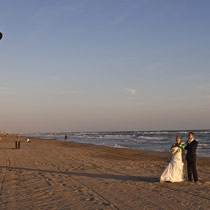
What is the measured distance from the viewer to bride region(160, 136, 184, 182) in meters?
9.64

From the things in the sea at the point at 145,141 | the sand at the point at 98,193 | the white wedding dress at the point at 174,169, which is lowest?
the sea at the point at 145,141

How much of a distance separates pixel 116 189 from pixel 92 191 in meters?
0.82

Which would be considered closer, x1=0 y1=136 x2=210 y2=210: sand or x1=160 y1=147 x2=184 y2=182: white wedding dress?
x1=0 y1=136 x2=210 y2=210: sand

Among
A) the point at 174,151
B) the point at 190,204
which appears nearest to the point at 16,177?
the point at 174,151

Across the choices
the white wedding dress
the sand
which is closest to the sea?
the white wedding dress

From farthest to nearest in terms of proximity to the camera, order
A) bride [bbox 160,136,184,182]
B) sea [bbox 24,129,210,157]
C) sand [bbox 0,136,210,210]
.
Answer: sea [bbox 24,129,210,157] → bride [bbox 160,136,184,182] → sand [bbox 0,136,210,210]

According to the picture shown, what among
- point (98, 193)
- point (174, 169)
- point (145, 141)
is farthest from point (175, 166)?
point (145, 141)

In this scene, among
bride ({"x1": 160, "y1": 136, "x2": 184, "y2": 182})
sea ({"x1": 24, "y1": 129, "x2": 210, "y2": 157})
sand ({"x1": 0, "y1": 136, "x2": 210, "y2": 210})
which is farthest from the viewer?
sea ({"x1": 24, "y1": 129, "x2": 210, "y2": 157})

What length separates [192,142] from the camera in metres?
9.79

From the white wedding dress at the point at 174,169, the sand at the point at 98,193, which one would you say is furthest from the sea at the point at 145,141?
the sand at the point at 98,193

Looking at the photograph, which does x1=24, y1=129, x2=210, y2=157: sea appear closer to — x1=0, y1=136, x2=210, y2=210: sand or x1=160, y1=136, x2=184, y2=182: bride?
x1=160, y1=136, x2=184, y2=182: bride

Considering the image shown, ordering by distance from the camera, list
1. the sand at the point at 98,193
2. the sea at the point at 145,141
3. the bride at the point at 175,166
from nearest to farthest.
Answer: the sand at the point at 98,193, the bride at the point at 175,166, the sea at the point at 145,141

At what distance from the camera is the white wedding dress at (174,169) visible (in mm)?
9641

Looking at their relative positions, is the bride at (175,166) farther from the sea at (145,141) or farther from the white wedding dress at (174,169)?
the sea at (145,141)
